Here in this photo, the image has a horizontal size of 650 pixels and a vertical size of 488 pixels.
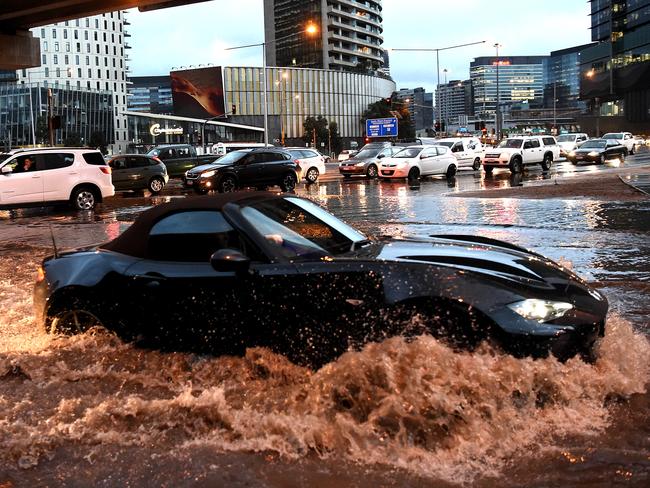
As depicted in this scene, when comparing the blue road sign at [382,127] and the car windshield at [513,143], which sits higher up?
the blue road sign at [382,127]

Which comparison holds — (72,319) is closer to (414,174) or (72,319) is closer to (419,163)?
(414,174)

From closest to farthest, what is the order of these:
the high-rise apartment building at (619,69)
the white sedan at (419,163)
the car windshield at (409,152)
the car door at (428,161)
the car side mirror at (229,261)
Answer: the car side mirror at (229,261) < the white sedan at (419,163) < the car door at (428,161) < the car windshield at (409,152) < the high-rise apartment building at (619,69)

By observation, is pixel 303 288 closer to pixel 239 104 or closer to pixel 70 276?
pixel 70 276

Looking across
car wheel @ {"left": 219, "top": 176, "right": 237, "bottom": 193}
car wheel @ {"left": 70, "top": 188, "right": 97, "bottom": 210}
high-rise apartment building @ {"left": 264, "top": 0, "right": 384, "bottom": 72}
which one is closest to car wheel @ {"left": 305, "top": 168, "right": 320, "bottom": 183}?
car wheel @ {"left": 219, "top": 176, "right": 237, "bottom": 193}

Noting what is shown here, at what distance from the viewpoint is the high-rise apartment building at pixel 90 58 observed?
135750 millimetres

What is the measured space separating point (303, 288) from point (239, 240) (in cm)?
59

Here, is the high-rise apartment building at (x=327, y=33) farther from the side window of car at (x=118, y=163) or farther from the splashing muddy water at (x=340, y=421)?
the splashing muddy water at (x=340, y=421)

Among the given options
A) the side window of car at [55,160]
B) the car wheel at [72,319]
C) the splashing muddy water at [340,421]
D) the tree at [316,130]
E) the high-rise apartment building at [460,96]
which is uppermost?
the high-rise apartment building at [460,96]

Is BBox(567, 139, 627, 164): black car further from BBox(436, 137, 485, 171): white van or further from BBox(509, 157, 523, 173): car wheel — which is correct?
BBox(509, 157, 523, 173): car wheel

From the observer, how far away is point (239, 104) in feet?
371

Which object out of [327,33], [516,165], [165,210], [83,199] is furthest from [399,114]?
[165,210]

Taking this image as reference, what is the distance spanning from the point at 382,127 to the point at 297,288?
63.6 meters

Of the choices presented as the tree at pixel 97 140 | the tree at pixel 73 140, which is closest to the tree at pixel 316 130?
the tree at pixel 97 140

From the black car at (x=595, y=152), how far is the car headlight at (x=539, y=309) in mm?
38778
